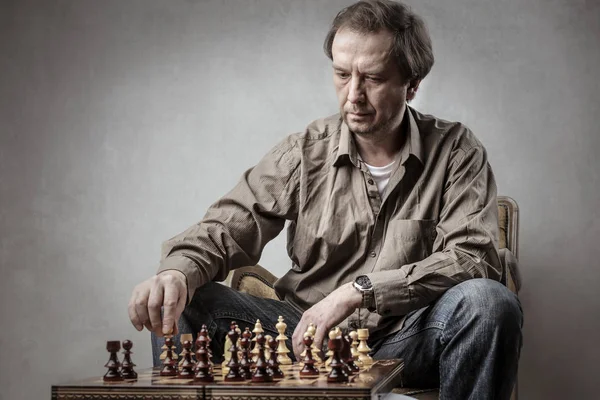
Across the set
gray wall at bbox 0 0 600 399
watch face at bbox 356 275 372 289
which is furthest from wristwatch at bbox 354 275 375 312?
gray wall at bbox 0 0 600 399

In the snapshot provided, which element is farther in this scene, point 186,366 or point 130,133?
point 130,133

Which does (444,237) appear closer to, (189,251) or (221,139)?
(189,251)

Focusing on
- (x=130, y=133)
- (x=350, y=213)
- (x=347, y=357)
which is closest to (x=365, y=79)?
(x=350, y=213)

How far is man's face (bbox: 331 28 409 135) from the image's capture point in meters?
2.51

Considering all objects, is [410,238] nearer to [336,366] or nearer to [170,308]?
[170,308]

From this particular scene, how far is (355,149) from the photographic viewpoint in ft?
8.67

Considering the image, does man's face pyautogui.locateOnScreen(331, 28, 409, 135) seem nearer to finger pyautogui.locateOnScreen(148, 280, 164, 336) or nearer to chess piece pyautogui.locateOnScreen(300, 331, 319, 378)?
finger pyautogui.locateOnScreen(148, 280, 164, 336)

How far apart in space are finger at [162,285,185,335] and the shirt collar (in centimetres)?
78

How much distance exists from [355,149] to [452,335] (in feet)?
2.49

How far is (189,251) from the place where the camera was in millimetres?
→ 2316

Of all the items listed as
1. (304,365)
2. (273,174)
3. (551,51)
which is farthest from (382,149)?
(551,51)

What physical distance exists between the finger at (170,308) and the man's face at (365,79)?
816mm

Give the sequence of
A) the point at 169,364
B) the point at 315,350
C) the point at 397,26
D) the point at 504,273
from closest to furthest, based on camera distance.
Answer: the point at 169,364 → the point at 315,350 → the point at 397,26 → the point at 504,273

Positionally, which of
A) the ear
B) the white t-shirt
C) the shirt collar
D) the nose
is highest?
the ear
